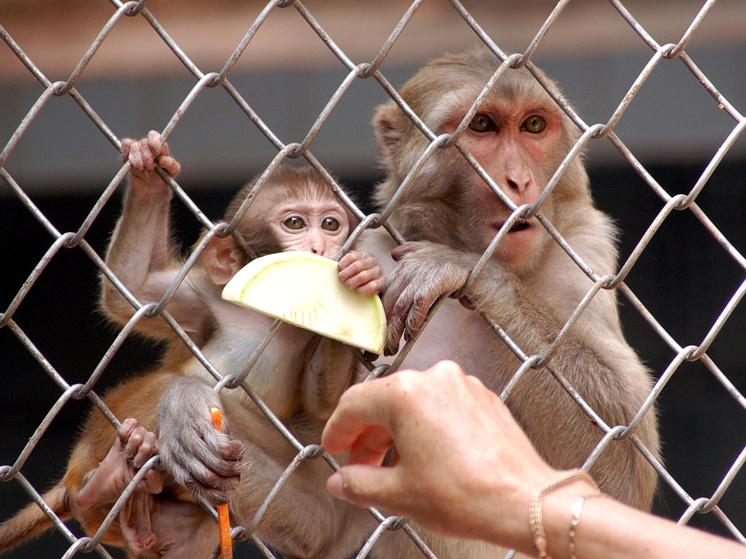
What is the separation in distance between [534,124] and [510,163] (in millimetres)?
314

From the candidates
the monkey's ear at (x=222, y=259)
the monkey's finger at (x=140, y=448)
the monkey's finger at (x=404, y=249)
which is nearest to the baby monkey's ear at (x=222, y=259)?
the monkey's ear at (x=222, y=259)

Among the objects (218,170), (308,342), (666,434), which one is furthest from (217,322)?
(666,434)

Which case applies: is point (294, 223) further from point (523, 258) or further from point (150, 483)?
point (150, 483)

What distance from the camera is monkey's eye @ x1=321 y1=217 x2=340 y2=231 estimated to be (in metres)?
2.50

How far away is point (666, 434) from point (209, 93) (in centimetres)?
429

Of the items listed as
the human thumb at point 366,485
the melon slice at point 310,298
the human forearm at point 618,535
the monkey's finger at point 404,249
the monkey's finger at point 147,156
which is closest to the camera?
the human forearm at point 618,535

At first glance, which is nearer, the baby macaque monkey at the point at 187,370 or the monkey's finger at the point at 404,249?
the baby macaque monkey at the point at 187,370

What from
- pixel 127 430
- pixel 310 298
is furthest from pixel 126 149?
pixel 127 430

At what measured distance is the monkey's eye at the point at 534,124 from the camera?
2.75 metres

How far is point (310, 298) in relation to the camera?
1.90 metres

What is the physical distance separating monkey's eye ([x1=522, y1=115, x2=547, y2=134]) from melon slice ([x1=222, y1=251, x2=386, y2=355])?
1.06 m

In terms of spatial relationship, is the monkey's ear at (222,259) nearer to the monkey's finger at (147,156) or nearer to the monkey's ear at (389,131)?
the monkey's finger at (147,156)

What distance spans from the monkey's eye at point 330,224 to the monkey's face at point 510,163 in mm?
474

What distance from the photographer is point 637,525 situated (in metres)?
1.14
